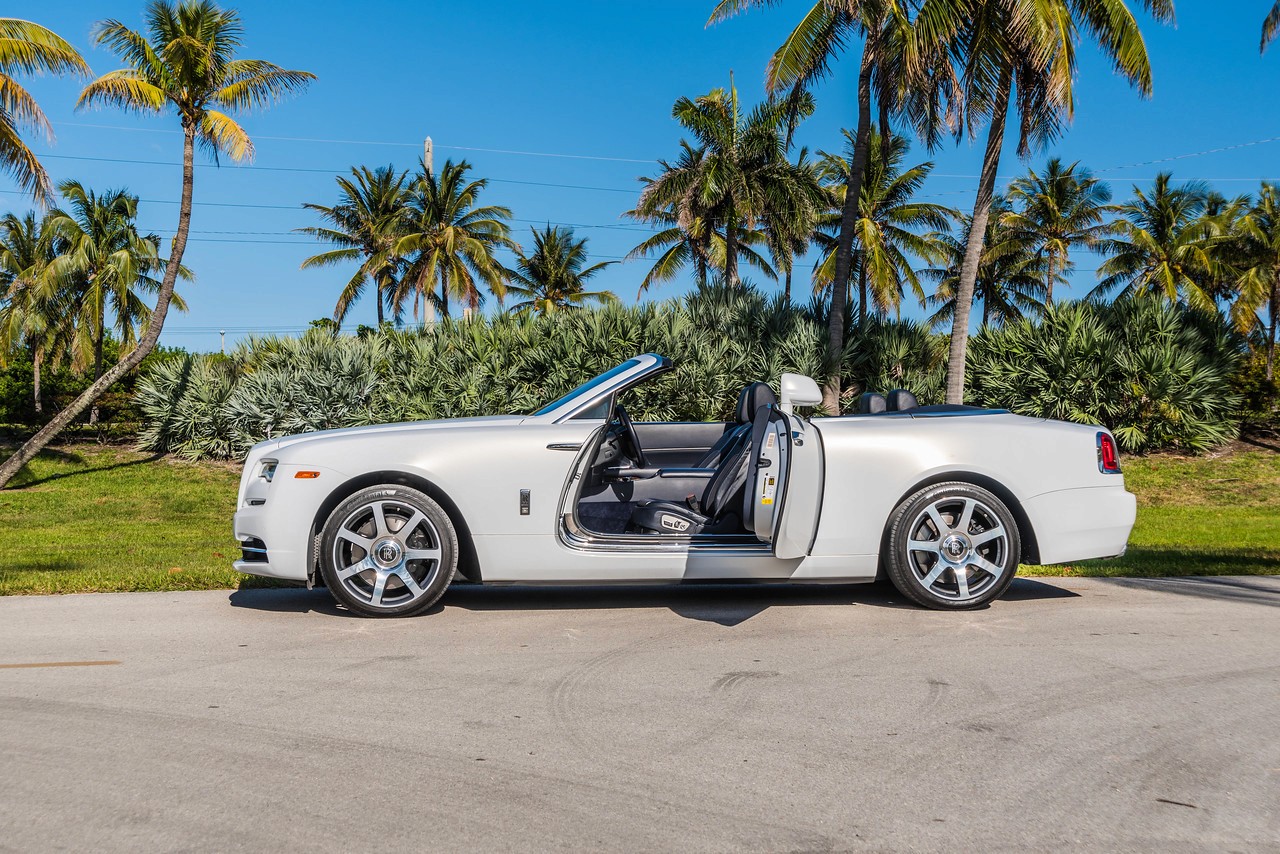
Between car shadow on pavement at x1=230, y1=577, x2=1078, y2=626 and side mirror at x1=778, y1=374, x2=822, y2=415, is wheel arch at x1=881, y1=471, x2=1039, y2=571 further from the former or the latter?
side mirror at x1=778, y1=374, x2=822, y2=415

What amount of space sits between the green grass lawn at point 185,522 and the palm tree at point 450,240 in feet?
56.1

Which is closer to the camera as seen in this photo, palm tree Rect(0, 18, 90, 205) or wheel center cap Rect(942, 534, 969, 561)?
wheel center cap Rect(942, 534, 969, 561)

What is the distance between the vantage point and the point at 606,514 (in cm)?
673

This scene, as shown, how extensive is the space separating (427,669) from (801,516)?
7.30ft

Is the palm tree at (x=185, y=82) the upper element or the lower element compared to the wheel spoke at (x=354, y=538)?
upper

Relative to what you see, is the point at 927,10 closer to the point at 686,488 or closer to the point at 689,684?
the point at 686,488

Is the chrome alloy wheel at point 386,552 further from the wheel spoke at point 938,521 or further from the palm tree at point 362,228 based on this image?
the palm tree at point 362,228

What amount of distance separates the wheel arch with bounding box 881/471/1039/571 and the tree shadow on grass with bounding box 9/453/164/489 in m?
19.2

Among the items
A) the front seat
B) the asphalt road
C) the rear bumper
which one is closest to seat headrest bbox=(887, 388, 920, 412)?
the front seat

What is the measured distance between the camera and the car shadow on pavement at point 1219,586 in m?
6.65

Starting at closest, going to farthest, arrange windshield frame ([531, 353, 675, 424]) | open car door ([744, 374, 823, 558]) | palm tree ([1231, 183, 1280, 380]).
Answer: open car door ([744, 374, 823, 558])
windshield frame ([531, 353, 675, 424])
palm tree ([1231, 183, 1280, 380])

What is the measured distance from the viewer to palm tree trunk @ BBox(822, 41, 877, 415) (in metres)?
19.8

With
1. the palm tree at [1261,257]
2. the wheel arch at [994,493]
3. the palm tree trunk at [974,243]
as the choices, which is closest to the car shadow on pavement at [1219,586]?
the wheel arch at [994,493]

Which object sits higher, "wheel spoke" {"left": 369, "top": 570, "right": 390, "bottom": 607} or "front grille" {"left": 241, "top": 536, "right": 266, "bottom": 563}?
"front grille" {"left": 241, "top": 536, "right": 266, "bottom": 563}
